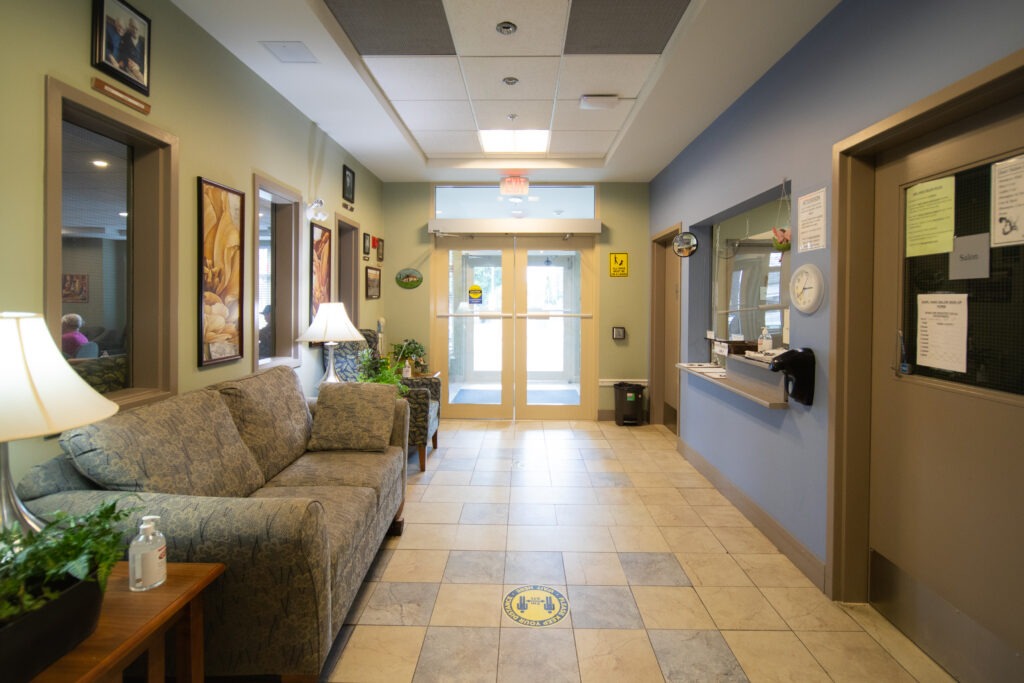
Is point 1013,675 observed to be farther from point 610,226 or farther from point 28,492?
point 610,226

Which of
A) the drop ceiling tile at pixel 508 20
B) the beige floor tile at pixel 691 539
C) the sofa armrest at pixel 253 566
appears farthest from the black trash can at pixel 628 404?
the sofa armrest at pixel 253 566

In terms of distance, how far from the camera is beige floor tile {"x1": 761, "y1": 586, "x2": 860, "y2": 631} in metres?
2.15

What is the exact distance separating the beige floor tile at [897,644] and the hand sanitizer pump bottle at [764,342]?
140cm

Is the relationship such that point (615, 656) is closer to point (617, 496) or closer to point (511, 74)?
point (617, 496)

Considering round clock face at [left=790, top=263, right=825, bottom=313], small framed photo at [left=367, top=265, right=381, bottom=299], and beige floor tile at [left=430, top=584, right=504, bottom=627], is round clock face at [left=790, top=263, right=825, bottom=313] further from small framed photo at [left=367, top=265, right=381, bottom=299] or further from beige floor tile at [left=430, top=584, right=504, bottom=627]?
small framed photo at [left=367, top=265, right=381, bottom=299]

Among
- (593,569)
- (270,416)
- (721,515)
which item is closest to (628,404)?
(721,515)

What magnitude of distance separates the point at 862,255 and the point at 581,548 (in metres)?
2.05

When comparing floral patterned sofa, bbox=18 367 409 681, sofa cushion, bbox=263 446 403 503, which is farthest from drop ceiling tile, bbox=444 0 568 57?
sofa cushion, bbox=263 446 403 503

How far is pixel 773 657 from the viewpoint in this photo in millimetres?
1948

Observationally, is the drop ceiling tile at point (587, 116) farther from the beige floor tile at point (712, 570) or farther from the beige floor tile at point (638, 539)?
the beige floor tile at point (712, 570)

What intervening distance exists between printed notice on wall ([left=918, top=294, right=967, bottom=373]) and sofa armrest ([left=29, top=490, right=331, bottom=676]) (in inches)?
92.7

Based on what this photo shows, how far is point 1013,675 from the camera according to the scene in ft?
5.36

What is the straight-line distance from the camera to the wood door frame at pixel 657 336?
580 centimetres

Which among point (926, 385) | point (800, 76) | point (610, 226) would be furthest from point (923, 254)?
point (610, 226)
